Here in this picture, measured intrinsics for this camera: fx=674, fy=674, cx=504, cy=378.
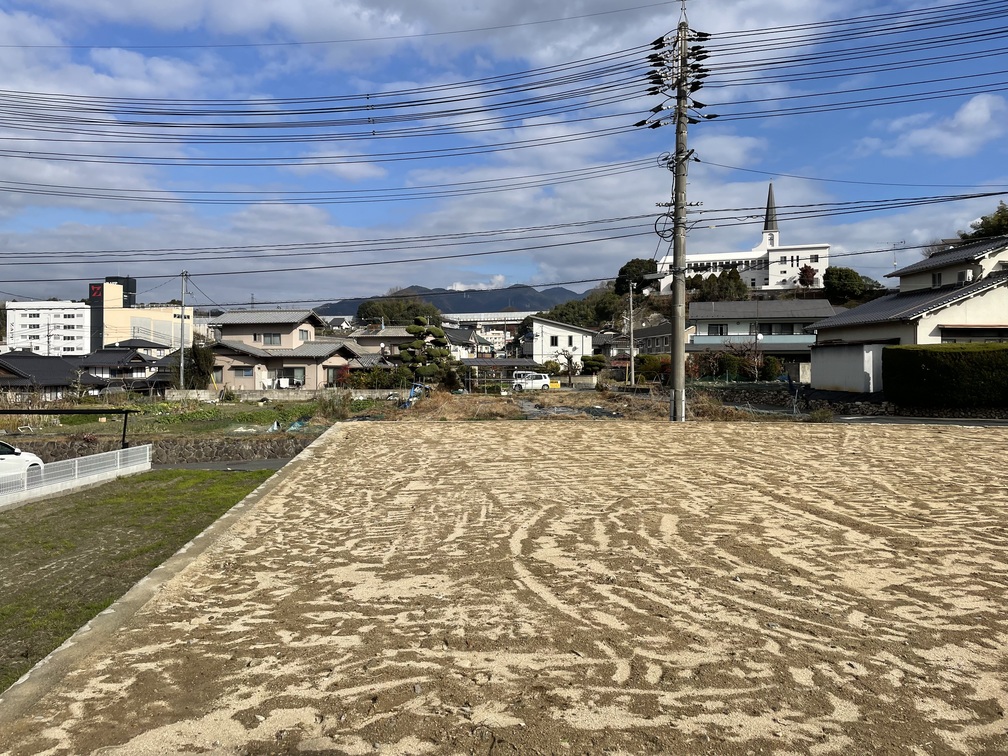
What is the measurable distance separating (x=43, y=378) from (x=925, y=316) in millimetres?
34004

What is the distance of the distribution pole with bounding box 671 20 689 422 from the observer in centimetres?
1353

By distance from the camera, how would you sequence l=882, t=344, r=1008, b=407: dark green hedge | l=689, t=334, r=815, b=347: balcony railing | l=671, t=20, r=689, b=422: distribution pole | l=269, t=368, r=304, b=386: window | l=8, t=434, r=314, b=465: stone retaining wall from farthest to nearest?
1. l=689, t=334, r=815, b=347: balcony railing
2. l=269, t=368, r=304, b=386: window
3. l=8, t=434, r=314, b=465: stone retaining wall
4. l=882, t=344, r=1008, b=407: dark green hedge
5. l=671, t=20, r=689, b=422: distribution pole

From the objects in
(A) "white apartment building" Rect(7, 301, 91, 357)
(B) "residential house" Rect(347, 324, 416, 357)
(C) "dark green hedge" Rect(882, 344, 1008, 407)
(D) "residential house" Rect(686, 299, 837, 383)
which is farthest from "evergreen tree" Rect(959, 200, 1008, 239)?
(A) "white apartment building" Rect(7, 301, 91, 357)

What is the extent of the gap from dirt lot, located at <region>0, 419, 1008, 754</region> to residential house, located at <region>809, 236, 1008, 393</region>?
47.7 feet

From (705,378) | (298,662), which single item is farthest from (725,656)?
(705,378)

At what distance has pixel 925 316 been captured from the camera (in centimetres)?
1983

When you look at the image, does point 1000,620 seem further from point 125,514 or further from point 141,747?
point 125,514

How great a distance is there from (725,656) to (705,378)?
31.1m

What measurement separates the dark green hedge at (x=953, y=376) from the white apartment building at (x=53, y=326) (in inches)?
2524

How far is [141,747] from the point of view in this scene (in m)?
2.68

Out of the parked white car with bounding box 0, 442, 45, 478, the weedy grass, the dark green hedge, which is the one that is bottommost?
the weedy grass

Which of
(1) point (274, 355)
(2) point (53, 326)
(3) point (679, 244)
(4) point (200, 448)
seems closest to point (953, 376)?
(3) point (679, 244)

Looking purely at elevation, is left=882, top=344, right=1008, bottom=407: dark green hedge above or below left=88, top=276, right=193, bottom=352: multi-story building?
below

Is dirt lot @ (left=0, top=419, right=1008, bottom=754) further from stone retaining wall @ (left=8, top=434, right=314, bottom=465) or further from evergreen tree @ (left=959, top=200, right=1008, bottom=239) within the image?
evergreen tree @ (left=959, top=200, right=1008, bottom=239)
